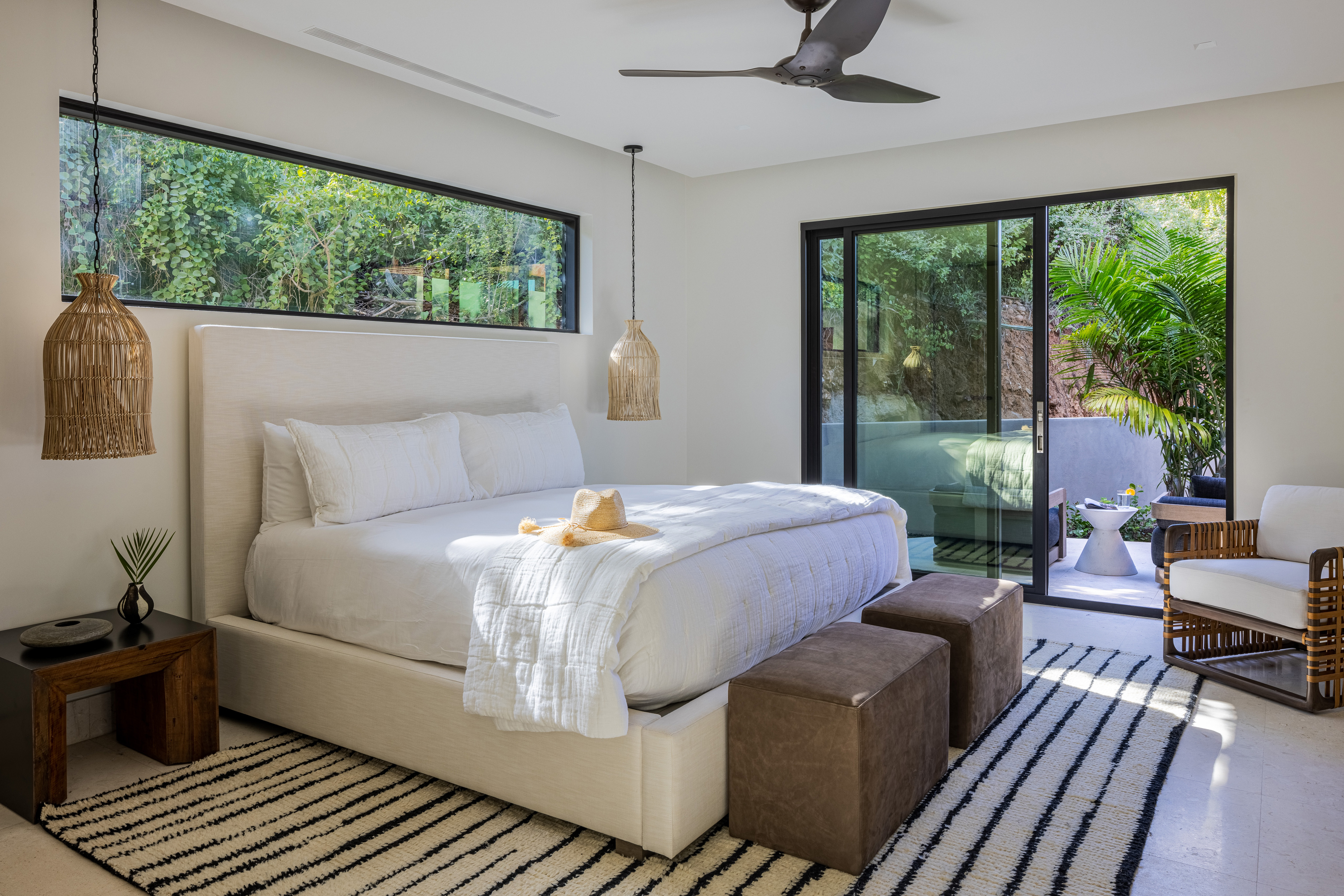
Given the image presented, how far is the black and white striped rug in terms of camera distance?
2.06 metres

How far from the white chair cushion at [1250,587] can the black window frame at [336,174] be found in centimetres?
331

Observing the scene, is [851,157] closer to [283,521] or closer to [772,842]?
[283,521]

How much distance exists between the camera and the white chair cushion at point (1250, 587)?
316 centimetres

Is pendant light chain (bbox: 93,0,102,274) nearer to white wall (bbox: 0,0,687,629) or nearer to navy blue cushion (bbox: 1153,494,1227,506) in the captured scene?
white wall (bbox: 0,0,687,629)

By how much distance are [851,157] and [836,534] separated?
2984 millimetres

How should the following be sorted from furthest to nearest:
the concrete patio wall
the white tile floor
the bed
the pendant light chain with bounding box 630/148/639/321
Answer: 1. the concrete patio wall
2. the pendant light chain with bounding box 630/148/639/321
3. the bed
4. the white tile floor

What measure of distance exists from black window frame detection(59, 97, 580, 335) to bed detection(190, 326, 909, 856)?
214 millimetres

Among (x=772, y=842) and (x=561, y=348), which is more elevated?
(x=561, y=348)

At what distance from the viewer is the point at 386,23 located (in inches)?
122

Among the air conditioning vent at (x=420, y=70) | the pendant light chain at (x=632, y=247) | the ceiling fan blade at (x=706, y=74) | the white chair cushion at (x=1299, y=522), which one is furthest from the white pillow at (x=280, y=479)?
the white chair cushion at (x=1299, y=522)

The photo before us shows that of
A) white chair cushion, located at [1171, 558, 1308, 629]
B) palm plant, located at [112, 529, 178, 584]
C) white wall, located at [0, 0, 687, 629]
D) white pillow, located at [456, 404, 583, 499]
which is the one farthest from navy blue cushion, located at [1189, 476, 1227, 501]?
palm plant, located at [112, 529, 178, 584]

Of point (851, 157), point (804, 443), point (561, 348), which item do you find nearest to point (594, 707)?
point (561, 348)

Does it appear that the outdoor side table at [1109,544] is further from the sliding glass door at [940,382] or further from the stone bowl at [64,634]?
the stone bowl at [64,634]

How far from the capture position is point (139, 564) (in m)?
3.04
